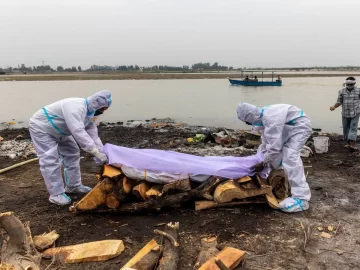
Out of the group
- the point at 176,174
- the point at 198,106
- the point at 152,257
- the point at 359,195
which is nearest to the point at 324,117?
the point at 198,106

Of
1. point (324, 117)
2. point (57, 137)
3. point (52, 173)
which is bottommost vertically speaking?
point (324, 117)

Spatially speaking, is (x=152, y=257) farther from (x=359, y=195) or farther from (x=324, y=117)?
(x=324, y=117)

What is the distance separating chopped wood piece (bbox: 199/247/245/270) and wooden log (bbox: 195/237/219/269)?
9cm

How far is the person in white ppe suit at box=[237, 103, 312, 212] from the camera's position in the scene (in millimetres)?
4430

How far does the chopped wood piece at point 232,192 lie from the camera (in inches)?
169

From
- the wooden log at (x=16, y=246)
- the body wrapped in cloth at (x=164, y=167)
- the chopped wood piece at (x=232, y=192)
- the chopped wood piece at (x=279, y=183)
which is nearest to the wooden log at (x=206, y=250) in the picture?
the chopped wood piece at (x=232, y=192)

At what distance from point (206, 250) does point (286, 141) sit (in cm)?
203

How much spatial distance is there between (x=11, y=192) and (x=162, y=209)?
8.69 ft

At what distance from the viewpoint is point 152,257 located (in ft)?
10.6

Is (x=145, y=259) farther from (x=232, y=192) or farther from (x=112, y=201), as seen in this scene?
(x=232, y=192)

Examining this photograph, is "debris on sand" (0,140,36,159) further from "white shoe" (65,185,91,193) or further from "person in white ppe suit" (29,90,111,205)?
"person in white ppe suit" (29,90,111,205)

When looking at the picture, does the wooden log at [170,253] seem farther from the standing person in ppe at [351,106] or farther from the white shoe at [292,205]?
the standing person in ppe at [351,106]

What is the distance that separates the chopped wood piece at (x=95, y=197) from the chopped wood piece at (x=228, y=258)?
1736mm

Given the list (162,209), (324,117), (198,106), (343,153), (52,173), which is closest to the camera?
(162,209)
